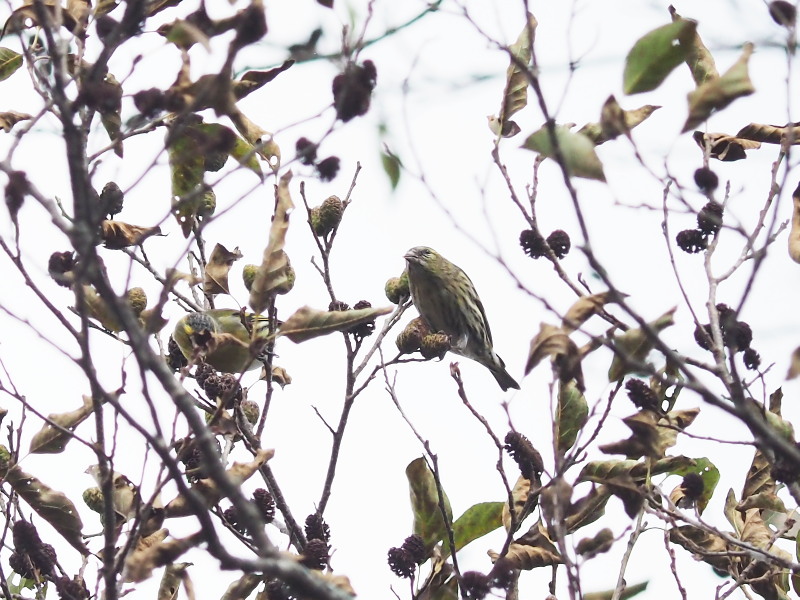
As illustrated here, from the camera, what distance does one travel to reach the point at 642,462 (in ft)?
11.5

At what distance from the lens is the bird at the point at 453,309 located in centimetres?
851

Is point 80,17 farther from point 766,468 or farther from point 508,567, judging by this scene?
point 766,468

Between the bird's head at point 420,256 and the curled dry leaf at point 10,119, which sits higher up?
the bird's head at point 420,256

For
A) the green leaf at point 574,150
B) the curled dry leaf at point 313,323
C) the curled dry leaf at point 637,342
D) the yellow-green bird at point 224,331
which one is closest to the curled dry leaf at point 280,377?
the yellow-green bird at point 224,331

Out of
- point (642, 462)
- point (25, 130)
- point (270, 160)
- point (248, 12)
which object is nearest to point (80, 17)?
point (270, 160)

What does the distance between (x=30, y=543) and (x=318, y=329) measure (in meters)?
1.16

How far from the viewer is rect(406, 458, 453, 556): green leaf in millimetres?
3750

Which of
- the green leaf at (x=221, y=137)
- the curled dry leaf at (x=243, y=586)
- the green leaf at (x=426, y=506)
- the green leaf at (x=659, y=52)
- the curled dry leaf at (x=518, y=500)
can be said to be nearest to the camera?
the green leaf at (x=221, y=137)

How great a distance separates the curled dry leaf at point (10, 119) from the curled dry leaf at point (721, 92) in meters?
2.31

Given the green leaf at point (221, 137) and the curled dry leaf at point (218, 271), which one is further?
the curled dry leaf at point (218, 271)

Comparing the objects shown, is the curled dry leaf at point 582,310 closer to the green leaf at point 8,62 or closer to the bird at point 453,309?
the green leaf at point 8,62

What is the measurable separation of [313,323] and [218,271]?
83cm

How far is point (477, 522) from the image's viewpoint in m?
3.79

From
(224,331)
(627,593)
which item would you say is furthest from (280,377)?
Answer: (627,593)
